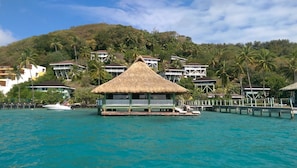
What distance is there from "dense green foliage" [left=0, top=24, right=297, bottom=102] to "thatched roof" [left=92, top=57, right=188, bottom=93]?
26384 mm

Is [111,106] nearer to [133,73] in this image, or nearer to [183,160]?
[133,73]

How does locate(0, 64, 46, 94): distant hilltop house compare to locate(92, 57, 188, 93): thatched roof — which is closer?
locate(92, 57, 188, 93): thatched roof

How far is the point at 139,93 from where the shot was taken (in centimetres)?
3086

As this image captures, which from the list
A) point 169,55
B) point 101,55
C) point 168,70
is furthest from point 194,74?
point 101,55

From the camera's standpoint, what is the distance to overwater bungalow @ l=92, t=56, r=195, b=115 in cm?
2959

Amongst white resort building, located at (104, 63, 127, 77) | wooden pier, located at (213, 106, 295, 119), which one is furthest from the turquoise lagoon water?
white resort building, located at (104, 63, 127, 77)

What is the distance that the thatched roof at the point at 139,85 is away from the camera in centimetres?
2951

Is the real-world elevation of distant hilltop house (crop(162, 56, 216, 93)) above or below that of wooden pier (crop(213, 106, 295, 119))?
above

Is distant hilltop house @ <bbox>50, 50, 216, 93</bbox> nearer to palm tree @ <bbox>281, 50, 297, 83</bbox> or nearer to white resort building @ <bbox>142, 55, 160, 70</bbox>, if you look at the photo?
white resort building @ <bbox>142, 55, 160, 70</bbox>

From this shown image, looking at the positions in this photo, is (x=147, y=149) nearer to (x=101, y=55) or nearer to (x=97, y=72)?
(x=97, y=72)

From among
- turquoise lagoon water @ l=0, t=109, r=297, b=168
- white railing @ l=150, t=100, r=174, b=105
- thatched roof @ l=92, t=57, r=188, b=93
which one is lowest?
turquoise lagoon water @ l=0, t=109, r=297, b=168

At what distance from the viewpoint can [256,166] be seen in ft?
34.4

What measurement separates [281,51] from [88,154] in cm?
9118

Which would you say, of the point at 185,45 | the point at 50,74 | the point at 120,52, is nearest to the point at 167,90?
the point at 50,74
